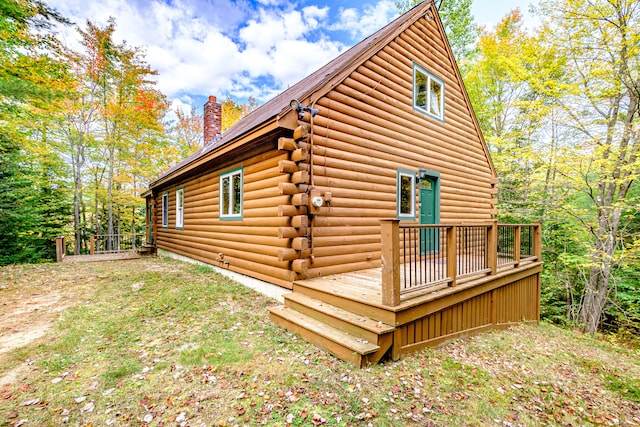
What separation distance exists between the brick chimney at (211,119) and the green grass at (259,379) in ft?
27.2

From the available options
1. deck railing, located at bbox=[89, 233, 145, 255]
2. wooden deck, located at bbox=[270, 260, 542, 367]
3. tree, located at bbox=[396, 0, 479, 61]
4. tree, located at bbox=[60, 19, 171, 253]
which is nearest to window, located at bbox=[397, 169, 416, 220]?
wooden deck, located at bbox=[270, 260, 542, 367]

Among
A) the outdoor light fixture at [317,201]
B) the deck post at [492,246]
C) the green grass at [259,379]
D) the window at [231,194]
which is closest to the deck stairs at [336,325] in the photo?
the green grass at [259,379]

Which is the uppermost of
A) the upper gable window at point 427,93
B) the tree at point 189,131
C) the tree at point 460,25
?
the tree at point 460,25

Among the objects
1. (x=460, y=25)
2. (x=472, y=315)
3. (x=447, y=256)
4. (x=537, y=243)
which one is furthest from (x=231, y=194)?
(x=460, y=25)

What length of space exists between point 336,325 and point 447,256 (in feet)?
6.81

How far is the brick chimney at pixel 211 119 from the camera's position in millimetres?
11555

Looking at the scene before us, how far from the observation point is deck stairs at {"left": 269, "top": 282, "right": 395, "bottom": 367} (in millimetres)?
3148

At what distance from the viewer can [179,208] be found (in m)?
10.4

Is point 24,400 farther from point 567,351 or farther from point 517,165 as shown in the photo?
point 517,165

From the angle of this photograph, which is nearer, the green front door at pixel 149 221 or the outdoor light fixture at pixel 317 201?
the outdoor light fixture at pixel 317 201

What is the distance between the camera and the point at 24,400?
2.57m

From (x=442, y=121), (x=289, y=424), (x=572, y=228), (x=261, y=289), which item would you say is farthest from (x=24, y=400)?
(x=572, y=228)

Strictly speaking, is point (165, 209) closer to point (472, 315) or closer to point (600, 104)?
point (472, 315)

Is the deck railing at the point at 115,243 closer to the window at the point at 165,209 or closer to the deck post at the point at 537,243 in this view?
the window at the point at 165,209
